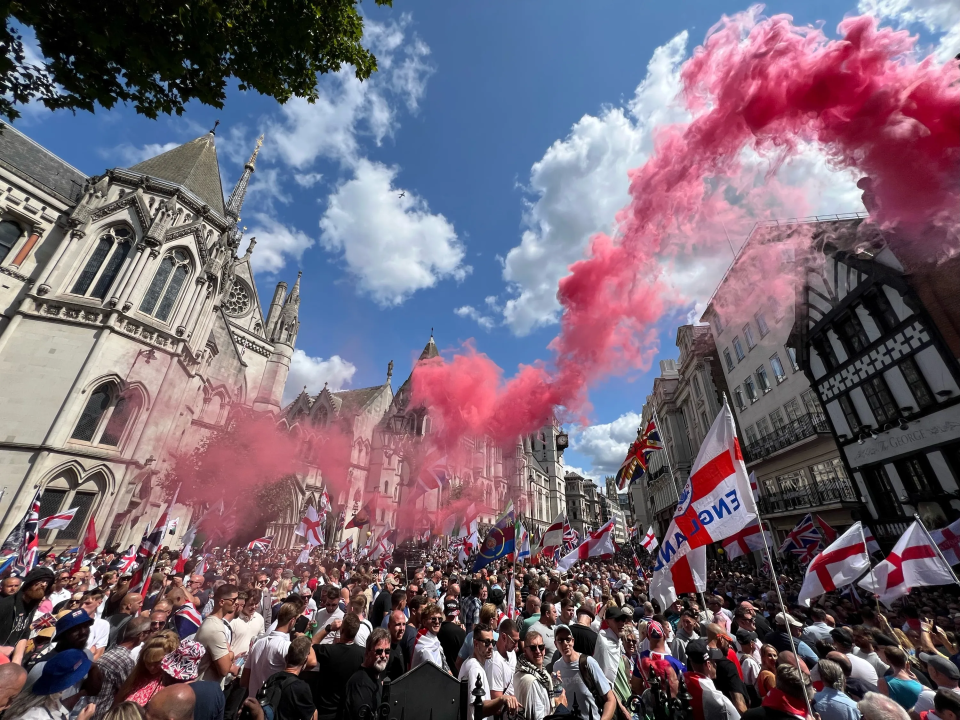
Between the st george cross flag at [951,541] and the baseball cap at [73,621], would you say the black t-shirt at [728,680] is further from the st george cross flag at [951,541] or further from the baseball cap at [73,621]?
the st george cross flag at [951,541]

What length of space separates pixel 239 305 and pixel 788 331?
137ft

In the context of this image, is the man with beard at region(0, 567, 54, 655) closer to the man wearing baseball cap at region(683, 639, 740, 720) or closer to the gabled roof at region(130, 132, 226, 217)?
the man wearing baseball cap at region(683, 639, 740, 720)

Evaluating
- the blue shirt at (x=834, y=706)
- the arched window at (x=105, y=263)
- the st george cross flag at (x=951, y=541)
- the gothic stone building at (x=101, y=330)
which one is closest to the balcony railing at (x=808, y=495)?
the st george cross flag at (x=951, y=541)

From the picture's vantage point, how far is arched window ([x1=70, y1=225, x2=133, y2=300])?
75.9 ft

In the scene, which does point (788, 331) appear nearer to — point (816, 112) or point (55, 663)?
point (816, 112)

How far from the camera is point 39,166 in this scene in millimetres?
25391

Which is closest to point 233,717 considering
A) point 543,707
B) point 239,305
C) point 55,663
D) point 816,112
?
point 55,663

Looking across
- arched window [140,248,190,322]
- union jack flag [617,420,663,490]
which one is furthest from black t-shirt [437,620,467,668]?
arched window [140,248,190,322]

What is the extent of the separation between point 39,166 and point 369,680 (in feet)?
122

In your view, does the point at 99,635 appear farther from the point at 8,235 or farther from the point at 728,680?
the point at 8,235

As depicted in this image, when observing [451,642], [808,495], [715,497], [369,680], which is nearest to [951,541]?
[808,495]

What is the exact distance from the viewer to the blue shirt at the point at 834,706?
12.8 ft

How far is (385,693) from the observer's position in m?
3.69

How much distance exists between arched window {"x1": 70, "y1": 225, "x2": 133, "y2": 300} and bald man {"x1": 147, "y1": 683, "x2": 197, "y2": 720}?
2880 centimetres
